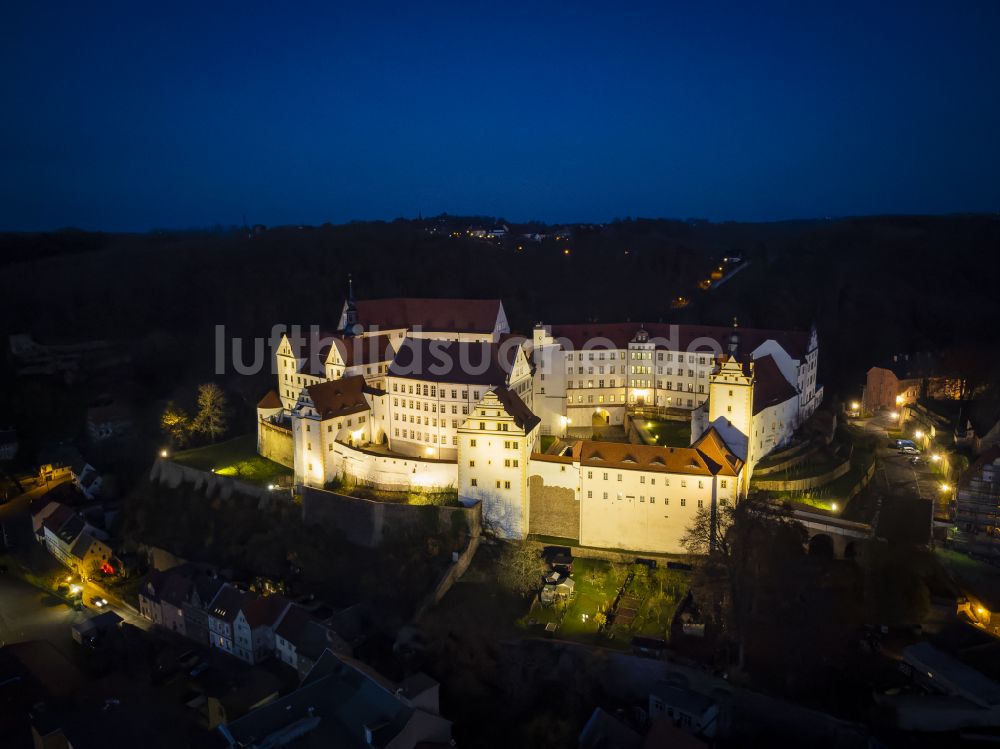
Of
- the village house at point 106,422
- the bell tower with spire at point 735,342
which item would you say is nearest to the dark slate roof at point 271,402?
the village house at point 106,422

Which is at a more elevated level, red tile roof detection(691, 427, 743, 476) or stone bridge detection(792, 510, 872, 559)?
red tile roof detection(691, 427, 743, 476)

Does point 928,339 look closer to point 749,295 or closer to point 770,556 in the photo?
point 749,295

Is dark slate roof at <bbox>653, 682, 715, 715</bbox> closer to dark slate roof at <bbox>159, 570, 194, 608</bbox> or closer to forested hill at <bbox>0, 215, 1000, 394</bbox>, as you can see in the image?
dark slate roof at <bbox>159, 570, 194, 608</bbox>

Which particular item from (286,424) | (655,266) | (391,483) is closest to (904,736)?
(391,483)

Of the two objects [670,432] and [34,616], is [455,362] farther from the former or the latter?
[34,616]

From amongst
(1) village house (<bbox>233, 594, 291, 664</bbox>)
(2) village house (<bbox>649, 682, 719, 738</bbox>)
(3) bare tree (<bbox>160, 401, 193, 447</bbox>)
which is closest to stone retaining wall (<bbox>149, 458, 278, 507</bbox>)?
(3) bare tree (<bbox>160, 401, 193, 447</bbox>)

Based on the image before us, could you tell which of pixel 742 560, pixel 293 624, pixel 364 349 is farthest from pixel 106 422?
pixel 742 560
